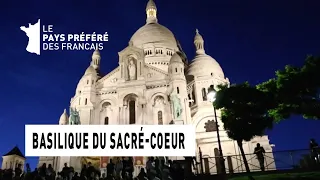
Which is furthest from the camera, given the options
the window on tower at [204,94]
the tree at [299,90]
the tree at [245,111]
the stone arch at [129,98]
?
the window on tower at [204,94]

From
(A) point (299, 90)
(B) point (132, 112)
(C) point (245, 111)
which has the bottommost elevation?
(C) point (245, 111)

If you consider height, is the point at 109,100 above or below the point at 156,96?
above

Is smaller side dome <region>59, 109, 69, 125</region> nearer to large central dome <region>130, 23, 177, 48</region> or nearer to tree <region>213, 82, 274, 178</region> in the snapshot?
large central dome <region>130, 23, 177, 48</region>

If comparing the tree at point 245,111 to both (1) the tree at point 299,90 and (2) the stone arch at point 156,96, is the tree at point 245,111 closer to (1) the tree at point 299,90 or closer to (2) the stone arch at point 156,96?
(1) the tree at point 299,90

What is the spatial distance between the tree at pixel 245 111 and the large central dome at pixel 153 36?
27.8 m

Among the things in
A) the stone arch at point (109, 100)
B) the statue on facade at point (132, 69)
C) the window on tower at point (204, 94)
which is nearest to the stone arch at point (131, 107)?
the stone arch at point (109, 100)

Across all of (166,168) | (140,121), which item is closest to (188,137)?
(166,168)

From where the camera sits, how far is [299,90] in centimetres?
2423

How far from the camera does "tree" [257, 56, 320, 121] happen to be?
23.6 metres

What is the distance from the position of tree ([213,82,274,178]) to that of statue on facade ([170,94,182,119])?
28.6 ft

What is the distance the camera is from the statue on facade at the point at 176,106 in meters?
34.3

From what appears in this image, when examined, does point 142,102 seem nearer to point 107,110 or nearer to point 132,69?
point 107,110

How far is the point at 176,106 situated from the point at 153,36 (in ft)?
70.1
